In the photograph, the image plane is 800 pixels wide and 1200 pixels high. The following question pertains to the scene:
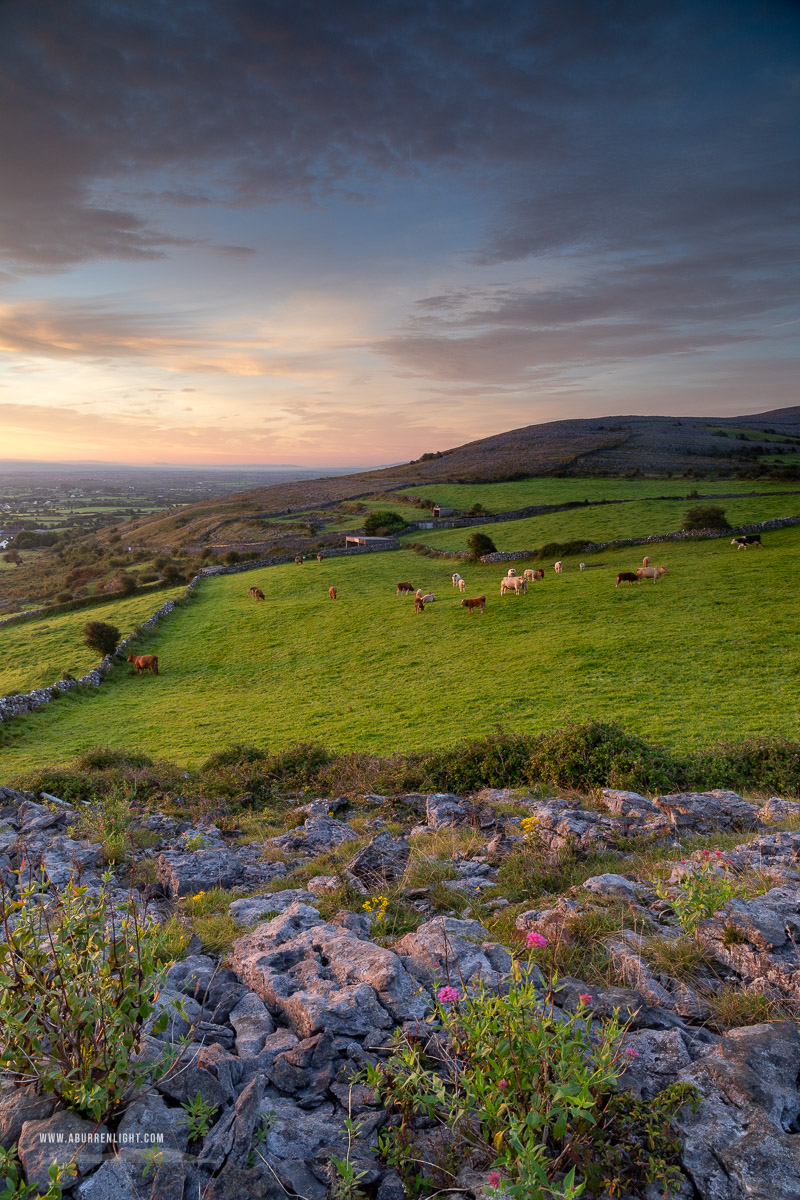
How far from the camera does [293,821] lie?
10.8 metres

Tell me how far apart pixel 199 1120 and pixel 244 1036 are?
1.00m

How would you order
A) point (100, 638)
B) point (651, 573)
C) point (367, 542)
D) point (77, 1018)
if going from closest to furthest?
point (77, 1018) < point (100, 638) < point (651, 573) < point (367, 542)

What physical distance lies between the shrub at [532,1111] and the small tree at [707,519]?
4315 centimetres

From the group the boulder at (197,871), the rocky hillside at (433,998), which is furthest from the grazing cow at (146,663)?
the boulder at (197,871)

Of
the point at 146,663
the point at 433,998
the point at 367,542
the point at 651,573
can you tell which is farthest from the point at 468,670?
the point at 367,542

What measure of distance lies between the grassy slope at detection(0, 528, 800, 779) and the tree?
2451 centimetres

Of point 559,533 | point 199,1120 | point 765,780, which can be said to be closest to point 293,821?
point 199,1120

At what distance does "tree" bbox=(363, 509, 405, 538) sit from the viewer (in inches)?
2365

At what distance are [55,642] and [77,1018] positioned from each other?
36.9m

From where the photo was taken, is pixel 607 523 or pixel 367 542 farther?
pixel 367 542

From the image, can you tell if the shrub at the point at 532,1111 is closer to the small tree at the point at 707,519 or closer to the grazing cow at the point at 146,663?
the grazing cow at the point at 146,663

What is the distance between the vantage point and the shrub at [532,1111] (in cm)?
290

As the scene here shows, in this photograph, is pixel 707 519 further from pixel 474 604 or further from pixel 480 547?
pixel 474 604

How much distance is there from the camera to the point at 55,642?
3472 centimetres
